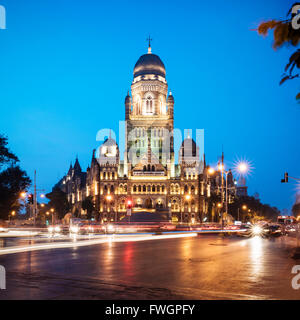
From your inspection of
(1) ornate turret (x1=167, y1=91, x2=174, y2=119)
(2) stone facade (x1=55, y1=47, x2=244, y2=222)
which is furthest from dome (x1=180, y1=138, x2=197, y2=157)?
(1) ornate turret (x1=167, y1=91, x2=174, y2=119)

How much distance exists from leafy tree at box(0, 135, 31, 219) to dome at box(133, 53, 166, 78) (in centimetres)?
7350

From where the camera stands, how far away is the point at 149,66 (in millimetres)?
113562

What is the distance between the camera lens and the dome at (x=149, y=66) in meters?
113

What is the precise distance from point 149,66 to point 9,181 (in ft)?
255

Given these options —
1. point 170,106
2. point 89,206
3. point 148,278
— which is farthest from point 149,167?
point 148,278

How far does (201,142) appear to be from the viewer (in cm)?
11000

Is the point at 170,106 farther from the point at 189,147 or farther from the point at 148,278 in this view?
the point at 148,278

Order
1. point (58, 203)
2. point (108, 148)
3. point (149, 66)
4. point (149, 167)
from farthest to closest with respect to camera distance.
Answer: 1. point (149, 66)
2. point (58, 203)
3. point (108, 148)
4. point (149, 167)

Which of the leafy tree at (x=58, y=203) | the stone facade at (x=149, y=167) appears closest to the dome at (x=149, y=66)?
the stone facade at (x=149, y=167)

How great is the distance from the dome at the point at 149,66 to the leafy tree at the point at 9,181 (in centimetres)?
7350

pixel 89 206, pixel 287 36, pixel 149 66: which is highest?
pixel 149 66
